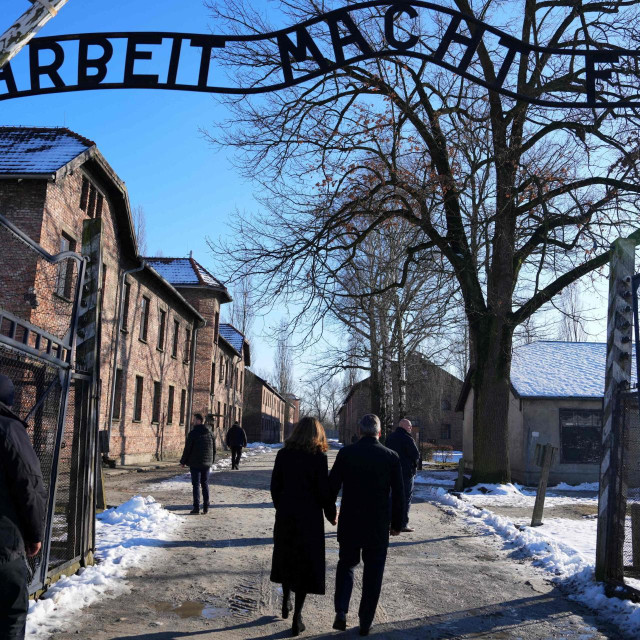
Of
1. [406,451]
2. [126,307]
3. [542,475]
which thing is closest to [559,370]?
[542,475]

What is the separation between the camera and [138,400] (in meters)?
→ 26.4

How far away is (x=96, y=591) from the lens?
6430mm

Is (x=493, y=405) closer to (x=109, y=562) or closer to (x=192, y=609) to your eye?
(x=109, y=562)

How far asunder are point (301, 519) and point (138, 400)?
22.0 meters

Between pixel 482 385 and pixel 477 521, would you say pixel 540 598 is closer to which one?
pixel 477 521

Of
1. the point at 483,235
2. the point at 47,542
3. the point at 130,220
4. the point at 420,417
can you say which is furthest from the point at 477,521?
the point at 420,417

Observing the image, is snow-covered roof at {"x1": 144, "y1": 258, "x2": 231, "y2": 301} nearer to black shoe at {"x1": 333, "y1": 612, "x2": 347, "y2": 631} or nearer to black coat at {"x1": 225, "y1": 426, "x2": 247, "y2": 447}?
black coat at {"x1": 225, "y1": 426, "x2": 247, "y2": 447}

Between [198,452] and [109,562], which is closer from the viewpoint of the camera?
[109,562]

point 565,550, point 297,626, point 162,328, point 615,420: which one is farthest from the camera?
point 162,328

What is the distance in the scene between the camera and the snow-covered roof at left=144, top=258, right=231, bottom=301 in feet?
123

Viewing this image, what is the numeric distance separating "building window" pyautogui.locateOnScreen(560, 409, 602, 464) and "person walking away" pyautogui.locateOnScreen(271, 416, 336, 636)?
20487mm

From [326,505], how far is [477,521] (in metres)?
7.86

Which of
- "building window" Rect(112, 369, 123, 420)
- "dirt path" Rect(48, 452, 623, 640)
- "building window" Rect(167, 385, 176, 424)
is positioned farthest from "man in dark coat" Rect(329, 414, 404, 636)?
"building window" Rect(167, 385, 176, 424)

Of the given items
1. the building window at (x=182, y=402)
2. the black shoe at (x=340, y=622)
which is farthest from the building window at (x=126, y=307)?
the black shoe at (x=340, y=622)
